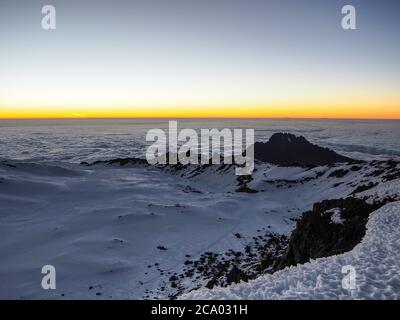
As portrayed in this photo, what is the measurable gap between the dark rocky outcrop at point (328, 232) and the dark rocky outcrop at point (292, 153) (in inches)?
3017

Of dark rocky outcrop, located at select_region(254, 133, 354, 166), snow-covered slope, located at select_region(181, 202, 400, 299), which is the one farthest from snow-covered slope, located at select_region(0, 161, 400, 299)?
dark rocky outcrop, located at select_region(254, 133, 354, 166)

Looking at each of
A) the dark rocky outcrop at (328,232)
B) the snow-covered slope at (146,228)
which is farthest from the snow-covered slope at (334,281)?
the snow-covered slope at (146,228)

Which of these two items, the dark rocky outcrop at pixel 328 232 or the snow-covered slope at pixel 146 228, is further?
the snow-covered slope at pixel 146 228

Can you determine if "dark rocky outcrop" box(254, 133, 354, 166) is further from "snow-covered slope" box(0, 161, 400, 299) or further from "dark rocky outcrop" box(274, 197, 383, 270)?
"dark rocky outcrop" box(274, 197, 383, 270)

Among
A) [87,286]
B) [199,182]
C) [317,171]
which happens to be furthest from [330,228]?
[199,182]

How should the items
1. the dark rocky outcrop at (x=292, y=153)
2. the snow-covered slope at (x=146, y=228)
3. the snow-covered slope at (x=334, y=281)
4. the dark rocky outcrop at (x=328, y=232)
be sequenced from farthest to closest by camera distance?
the dark rocky outcrop at (x=292, y=153) < the snow-covered slope at (x=146, y=228) < the dark rocky outcrop at (x=328, y=232) < the snow-covered slope at (x=334, y=281)

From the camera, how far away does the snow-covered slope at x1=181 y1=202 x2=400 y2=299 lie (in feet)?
27.2

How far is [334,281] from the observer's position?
8.85 m

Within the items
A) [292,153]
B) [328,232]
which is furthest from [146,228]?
[292,153]

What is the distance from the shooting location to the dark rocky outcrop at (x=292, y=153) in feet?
313

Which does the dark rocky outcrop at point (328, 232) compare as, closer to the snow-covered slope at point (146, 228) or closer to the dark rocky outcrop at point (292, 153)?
the snow-covered slope at point (146, 228)

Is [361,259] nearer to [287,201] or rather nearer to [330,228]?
[330,228]

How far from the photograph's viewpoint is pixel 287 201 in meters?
50.1
